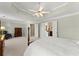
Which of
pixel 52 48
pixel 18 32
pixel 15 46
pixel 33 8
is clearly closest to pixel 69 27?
pixel 52 48

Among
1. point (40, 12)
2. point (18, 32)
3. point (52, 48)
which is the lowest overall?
point (52, 48)

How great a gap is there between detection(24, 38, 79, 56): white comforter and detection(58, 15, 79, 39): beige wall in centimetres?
9

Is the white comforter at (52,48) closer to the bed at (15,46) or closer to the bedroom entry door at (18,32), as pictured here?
the bed at (15,46)

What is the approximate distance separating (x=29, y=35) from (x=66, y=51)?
661 mm

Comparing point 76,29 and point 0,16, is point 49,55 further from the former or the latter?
point 0,16

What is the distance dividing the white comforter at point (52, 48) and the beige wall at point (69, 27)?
0.09 m

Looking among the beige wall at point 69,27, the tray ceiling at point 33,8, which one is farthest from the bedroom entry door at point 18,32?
the beige wall at point 69,27

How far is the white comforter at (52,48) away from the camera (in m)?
1.74

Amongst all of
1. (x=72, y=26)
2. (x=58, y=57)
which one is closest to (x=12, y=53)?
(x=58, y=57)

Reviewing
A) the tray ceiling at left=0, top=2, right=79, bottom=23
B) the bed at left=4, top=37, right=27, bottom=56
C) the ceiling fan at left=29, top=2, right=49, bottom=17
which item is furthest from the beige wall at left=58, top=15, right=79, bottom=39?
the bed at left=4, top=37, right=27, bottom=56

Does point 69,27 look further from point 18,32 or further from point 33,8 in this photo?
point 18,32

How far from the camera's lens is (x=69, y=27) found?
1.79 metres

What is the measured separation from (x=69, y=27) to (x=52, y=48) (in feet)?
1.44

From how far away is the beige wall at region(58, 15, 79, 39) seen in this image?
1.73 meters
